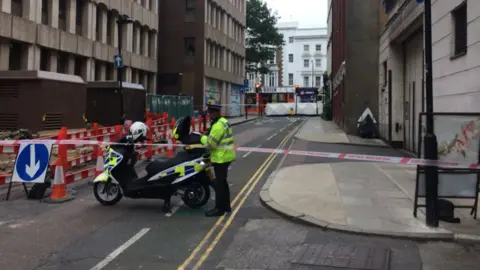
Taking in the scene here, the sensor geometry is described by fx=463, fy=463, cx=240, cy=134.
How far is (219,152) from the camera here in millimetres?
7582

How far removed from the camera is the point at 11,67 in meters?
25.3

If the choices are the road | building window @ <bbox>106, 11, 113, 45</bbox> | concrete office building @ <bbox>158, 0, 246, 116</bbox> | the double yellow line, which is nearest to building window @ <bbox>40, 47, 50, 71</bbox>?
building window @ <bbox>106, 11, 113, 45</bbox>

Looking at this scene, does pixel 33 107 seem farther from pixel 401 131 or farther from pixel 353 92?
pixel 353 92

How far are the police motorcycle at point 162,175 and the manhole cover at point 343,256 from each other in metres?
2.53

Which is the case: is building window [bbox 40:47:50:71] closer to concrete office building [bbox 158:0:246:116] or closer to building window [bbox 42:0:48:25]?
building window [bbox 42:0:48:25]

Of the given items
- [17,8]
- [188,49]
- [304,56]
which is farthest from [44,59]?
[304,56]

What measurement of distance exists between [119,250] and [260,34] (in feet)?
234

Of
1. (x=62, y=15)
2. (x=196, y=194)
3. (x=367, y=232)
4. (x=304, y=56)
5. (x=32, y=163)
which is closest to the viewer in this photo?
(x=367, y=232)

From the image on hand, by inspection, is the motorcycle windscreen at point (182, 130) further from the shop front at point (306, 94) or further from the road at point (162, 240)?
the shop front at point (306, 94)

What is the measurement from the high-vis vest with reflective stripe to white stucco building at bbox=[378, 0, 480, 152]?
5.93 meters

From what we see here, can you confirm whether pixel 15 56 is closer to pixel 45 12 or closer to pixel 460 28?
pixel 45 12

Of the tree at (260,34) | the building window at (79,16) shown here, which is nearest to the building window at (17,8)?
the building window at (79,16)

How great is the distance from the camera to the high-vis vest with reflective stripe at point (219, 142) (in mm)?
7453

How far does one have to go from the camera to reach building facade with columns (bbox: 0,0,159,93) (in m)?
24.6
